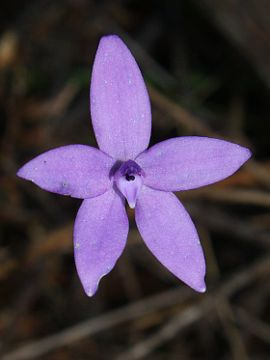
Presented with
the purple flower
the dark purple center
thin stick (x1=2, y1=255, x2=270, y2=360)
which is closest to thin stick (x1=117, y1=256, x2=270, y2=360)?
thin stick (x1=2, y1=255, x2=270, y2=360)

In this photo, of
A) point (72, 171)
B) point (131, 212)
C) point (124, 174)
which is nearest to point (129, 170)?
point (124, 174)

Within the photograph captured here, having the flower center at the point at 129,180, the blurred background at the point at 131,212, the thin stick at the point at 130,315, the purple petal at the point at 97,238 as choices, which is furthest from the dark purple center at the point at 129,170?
the thin stick at the point at 130,315

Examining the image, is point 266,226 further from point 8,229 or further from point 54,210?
point 8,229

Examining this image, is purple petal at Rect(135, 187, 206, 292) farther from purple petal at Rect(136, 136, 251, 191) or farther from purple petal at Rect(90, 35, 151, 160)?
purple petal at Rect(90, 35, 151, 160)

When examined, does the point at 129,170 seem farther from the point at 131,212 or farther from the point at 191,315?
the point at 191,315

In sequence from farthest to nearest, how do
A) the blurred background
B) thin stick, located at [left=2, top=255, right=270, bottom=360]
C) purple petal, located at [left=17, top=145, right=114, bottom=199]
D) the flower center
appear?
1. the blurred background
2. thin stick, located at [left=2, top=255, right=270, bottom=360]
3. the flower center
4. purple petal, located at [left=17, top=145, right=114, bottom=199]

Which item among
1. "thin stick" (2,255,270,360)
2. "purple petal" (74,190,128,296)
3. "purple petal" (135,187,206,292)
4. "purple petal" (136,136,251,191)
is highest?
"purple petal" (136,136,251,191)
